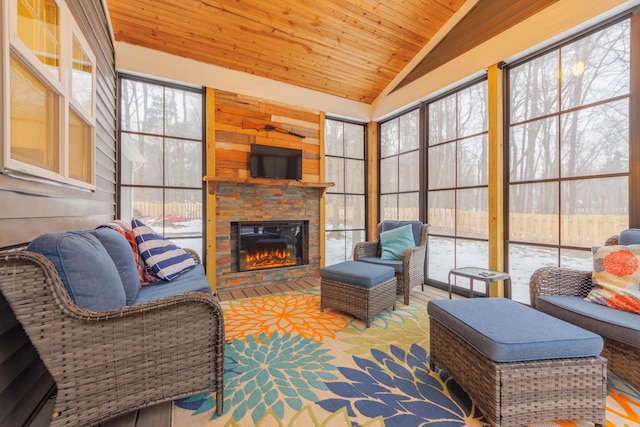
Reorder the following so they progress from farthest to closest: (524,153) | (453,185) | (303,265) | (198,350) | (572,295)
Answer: (303,265) → (453,185) → (524,153) → (572,295) → (198,350)

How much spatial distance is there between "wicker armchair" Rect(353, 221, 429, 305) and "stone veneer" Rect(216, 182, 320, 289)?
105 cm

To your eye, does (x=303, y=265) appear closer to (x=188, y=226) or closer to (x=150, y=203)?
(x=188, y=226)

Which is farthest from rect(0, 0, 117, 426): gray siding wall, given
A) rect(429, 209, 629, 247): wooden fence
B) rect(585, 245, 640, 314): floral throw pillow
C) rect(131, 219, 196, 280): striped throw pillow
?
rect(429, 209, 629, 247): wooden fence

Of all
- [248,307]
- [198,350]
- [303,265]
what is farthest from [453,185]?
[198,350]

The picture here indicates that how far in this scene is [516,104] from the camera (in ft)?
9.74

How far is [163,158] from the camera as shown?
133 inches

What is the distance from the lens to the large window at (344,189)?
4.53 meters

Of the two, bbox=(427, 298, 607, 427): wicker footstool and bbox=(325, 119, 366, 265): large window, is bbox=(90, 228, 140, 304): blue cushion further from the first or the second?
bbox=(325, 119, 366, 265): large window

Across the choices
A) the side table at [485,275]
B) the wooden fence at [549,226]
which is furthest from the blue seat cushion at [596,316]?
the wooden fence at [549,226]

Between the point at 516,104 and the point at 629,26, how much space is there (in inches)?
35.6

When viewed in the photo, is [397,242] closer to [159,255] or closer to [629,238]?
[629,238]

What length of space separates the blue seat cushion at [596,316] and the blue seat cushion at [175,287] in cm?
237

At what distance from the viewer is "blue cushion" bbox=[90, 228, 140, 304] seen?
163cm

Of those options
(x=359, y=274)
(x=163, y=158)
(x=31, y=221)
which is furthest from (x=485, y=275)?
(x=163, y=158)
